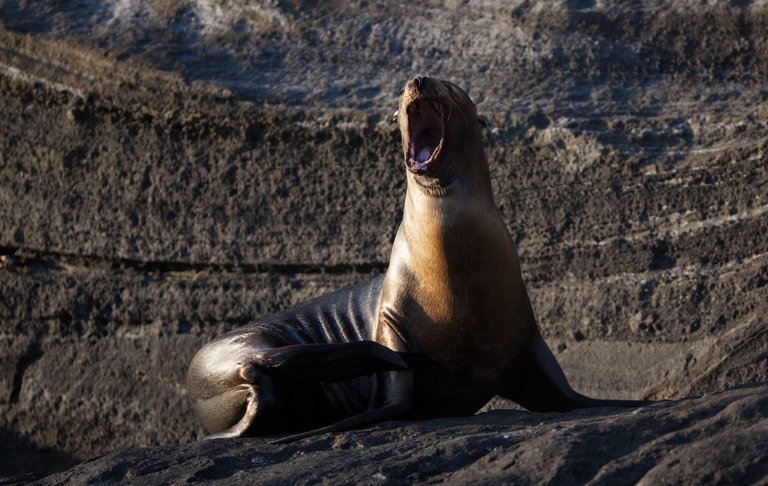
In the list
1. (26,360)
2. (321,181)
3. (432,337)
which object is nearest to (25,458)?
(26,360)

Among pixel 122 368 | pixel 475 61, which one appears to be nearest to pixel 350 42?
pixel 475 61

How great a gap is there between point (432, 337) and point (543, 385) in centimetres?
47

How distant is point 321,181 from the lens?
688 centimetres

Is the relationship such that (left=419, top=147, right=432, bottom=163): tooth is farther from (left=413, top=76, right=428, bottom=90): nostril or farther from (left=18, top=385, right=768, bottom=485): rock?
(left=18, top=385, right=768, bottom=485): rock

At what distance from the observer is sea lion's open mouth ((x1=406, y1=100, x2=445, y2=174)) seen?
457 cm

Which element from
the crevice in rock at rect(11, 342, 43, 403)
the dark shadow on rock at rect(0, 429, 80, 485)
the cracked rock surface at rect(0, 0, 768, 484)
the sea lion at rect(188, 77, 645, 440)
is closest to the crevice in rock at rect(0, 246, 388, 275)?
the cracked rock surface at rect(0, 0, 768, 484)

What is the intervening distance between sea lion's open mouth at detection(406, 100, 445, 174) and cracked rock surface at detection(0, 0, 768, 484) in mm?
1885

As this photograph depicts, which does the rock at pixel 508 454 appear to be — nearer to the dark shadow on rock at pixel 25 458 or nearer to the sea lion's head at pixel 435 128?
the sea lion's head at pixel 435 128

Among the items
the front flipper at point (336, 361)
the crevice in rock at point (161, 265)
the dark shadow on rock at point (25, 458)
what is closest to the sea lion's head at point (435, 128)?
the front flipper at point (336, 361)

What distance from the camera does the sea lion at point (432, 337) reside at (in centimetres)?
452

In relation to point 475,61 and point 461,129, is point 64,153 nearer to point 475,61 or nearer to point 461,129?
point 475,61

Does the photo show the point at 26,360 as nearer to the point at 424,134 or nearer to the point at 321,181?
the point at 321,181

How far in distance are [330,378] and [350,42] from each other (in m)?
3.22

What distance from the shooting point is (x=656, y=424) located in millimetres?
3355
